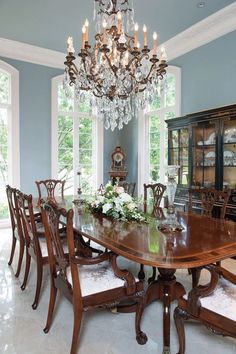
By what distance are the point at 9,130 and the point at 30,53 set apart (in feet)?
5.01

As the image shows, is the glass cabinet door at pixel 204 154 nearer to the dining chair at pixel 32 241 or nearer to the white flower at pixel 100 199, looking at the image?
the white flower at pixel 100 199

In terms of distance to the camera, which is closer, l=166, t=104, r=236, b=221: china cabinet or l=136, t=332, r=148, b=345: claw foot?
l=136, t=332, r=148, b=345: claw foot

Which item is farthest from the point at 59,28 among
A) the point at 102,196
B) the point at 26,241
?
the point at 26,241

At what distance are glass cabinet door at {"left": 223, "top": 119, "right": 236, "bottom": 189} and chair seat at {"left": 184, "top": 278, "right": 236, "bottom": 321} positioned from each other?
88.5 inches

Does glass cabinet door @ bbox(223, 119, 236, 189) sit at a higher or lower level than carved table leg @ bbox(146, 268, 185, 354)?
higher

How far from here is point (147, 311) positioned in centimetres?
238

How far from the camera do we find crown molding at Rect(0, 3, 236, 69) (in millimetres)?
4008

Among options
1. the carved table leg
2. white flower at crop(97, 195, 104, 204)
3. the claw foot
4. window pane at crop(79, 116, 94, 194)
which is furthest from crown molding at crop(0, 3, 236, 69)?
the claw foot

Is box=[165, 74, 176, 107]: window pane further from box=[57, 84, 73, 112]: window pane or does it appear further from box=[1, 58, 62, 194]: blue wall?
box=[1, 58, 62, 194]: blue wall

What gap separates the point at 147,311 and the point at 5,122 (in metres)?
4.35

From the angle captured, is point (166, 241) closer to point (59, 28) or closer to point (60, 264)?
point (60, 264)

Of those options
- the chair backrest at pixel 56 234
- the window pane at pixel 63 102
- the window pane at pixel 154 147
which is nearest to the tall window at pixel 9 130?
the window pane at pixel 63 102

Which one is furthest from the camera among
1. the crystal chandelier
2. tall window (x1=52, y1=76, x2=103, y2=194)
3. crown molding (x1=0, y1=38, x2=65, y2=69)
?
tall window (x1=52, y1=76, x2=103, y2=194)

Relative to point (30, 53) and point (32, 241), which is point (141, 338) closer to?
point (32, 241)
